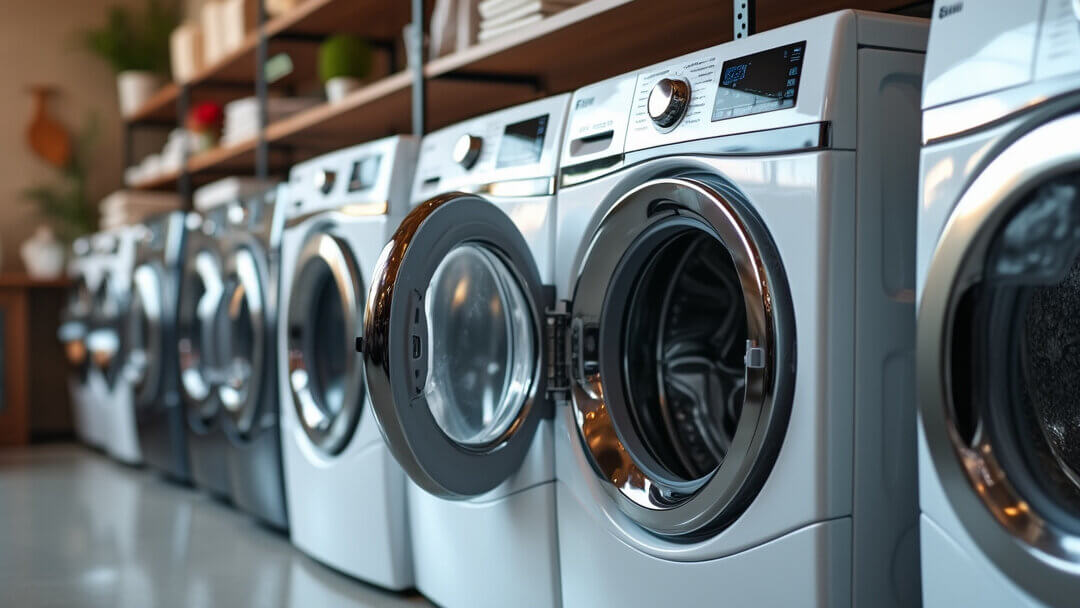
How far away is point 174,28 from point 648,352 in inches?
170

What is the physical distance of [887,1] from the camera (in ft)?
5.55

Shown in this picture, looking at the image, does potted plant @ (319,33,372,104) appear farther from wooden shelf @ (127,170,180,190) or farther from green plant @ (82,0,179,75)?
green plant @ (82,0,179,75)

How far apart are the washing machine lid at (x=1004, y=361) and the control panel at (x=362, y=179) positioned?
1.23 metres

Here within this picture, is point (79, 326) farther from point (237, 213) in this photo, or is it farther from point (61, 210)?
Answer: point (237, 213)

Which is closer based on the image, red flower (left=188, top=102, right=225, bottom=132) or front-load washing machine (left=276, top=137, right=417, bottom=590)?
front-load washing machine (left=276, top=137, right=417, bottom=590)

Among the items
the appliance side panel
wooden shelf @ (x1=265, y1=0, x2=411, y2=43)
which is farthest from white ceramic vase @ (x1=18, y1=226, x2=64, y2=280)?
the appliance side panel

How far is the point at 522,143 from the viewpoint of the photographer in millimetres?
1710

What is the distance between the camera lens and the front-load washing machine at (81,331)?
4.18m

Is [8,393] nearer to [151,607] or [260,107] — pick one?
[260,107]

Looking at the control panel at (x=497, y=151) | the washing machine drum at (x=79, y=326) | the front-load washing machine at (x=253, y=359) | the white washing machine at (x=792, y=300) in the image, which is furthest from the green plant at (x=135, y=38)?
the white washing machine at (x=792, y=300)

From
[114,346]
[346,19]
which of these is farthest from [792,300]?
[114,346]

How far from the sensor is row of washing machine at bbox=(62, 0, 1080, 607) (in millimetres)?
1008

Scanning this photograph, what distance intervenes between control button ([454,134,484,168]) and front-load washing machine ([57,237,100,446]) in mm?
2776

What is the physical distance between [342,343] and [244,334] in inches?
19.5
